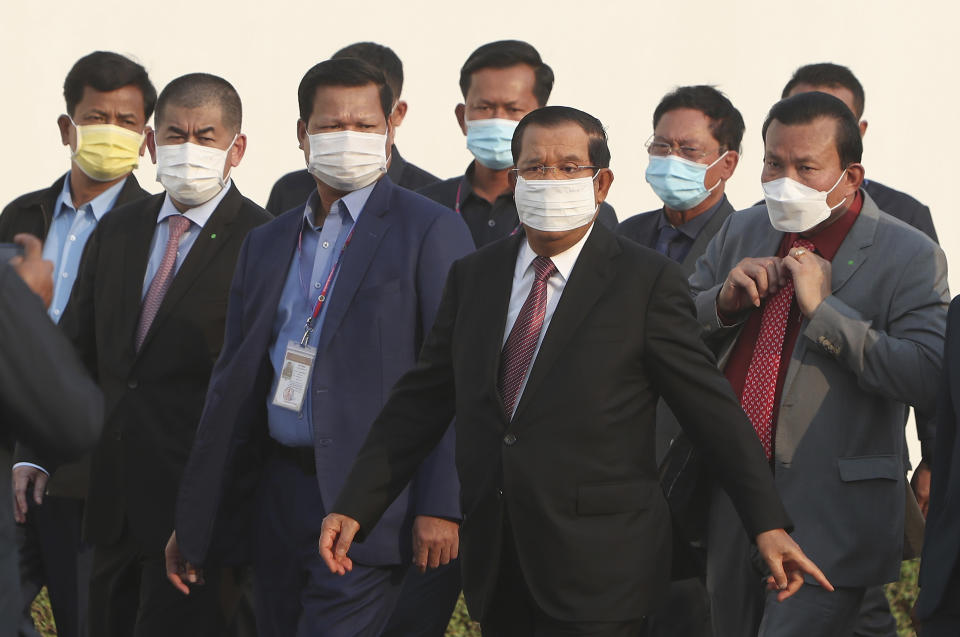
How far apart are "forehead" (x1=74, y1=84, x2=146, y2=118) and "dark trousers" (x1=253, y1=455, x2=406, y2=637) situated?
2398 millimetres

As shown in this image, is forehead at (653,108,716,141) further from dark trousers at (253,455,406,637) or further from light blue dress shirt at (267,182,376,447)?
dark trousers at (253,455,406,637)

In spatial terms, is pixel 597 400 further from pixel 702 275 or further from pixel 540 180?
pixel 702 275

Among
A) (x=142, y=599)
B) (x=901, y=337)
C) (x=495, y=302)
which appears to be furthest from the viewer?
(x=142, y=599)

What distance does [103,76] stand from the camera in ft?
23.8

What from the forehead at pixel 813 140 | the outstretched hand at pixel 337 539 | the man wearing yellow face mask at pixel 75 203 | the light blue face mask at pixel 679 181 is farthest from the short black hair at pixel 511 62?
the outstretched hand at pixel 337 539

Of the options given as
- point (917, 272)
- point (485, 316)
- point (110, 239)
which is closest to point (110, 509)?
point (110, 239)

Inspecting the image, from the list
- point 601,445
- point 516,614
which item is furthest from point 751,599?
point 601,445

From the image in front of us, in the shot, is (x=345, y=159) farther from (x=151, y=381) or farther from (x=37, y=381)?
(x=37, y=381)

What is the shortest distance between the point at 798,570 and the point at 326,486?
1609 mm

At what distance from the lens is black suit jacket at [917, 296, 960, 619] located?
15.1 ft

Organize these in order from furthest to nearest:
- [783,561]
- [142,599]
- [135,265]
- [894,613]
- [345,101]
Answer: [894,613] → [135,265] → [142,599] → [345,101] → [783,561]

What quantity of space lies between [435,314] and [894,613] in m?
3.64

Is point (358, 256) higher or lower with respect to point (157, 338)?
higher

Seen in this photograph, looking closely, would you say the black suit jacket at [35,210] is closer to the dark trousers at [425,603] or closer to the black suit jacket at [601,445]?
the dark trousers at [425,603]
